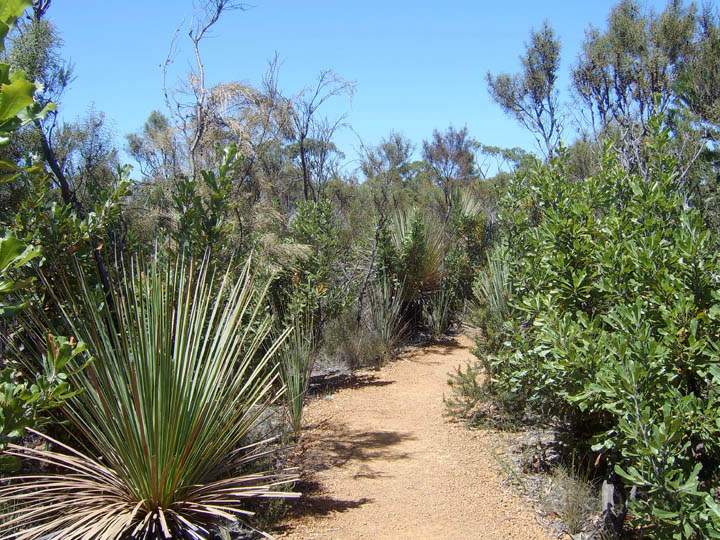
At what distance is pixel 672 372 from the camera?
338 centimetres

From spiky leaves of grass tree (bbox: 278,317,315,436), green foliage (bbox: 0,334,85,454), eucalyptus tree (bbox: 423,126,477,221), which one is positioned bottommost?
spiky leaves of grass tree (bbox: 278,317,315,436)

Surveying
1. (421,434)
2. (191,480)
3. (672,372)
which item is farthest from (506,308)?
(191,480)

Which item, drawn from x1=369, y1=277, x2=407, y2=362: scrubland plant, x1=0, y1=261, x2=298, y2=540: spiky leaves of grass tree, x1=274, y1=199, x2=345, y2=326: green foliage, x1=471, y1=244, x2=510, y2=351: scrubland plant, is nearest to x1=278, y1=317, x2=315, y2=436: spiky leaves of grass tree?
x1=274, y1=199, x2=345, y2=326: green foliage

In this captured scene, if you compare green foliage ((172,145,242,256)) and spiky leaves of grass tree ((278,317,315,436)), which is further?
spiky leaves of grass tree ((278,317,315,436))

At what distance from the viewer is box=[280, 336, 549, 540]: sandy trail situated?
427 centimetres

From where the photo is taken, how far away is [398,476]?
16.9ft

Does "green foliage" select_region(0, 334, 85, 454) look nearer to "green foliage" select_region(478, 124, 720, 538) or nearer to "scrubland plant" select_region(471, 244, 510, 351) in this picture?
"green foliage" select_region(478, 124, 720, 538)

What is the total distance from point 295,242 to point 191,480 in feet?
17.1

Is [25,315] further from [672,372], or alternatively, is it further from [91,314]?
[672,372]

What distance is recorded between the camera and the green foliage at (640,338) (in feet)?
10.0

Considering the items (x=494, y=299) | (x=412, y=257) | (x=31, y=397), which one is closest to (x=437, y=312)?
(x=412, y=257)

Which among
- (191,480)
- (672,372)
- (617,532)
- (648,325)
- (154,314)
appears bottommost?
(617,532)

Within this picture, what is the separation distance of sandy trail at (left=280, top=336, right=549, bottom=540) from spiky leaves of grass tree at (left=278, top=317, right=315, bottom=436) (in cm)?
28

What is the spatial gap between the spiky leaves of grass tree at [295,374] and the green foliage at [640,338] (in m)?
1.90
